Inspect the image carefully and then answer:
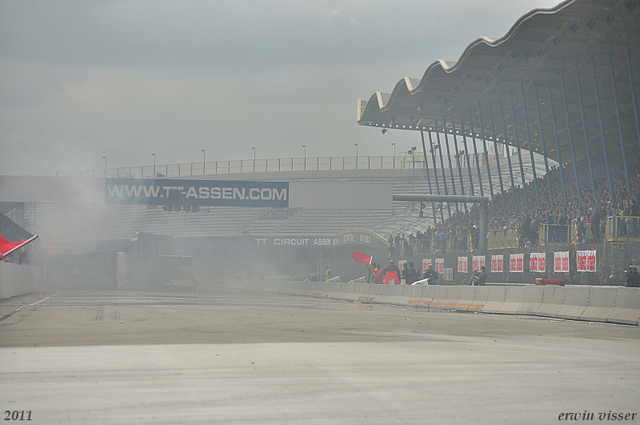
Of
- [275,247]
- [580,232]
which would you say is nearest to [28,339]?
[580,232]

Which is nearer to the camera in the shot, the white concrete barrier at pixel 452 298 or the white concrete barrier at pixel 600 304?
the white concrete barrier at pixel 600 304

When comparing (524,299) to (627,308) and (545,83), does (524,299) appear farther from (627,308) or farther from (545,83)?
(545,83)

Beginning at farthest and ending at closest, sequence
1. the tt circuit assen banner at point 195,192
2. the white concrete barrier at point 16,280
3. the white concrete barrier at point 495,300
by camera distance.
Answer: the tt circuit assen banner at point 195,192, the white concrete barrier at point 16,280, the white concrete barrier at point 495,300

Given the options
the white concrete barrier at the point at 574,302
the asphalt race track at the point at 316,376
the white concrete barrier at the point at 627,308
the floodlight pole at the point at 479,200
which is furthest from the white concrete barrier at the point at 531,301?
the floodlight pole at the point at 479,200

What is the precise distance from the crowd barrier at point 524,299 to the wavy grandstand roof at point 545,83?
1220 centimetres

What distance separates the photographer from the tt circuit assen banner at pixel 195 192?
1455 inches

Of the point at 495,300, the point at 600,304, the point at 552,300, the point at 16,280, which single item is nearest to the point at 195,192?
the point at 16,280

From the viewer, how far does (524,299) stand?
21641 mm

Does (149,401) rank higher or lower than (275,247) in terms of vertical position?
lower

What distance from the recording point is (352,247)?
59094mm

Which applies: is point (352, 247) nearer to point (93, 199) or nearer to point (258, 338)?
point (93, 199)

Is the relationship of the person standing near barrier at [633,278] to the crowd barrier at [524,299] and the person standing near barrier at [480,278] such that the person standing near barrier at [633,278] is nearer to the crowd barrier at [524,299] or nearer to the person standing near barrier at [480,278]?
the crowd barrier at [524,299]

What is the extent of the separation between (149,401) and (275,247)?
58.1 m

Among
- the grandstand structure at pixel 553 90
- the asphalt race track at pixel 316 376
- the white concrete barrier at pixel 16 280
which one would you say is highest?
the grandstand structure at pixel 553 90
